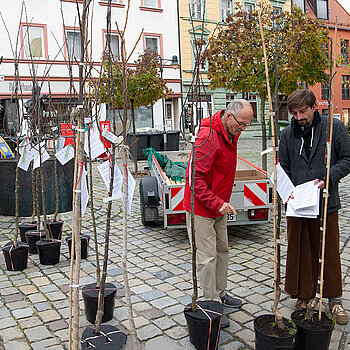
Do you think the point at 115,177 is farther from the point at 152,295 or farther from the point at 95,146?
the point at 152,295

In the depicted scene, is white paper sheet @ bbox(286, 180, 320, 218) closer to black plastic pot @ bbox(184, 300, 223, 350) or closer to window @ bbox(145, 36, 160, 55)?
black plastic pot @ bbox(184, 300, 223, 350)

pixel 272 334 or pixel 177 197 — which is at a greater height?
pixel 177 197

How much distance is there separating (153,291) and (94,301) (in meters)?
0.95

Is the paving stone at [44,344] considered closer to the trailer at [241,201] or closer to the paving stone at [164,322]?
the paving stone at [164,322]

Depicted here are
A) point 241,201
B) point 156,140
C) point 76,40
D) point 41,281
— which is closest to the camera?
point 41,281

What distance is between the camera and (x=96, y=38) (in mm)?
21781

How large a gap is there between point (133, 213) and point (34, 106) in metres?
2.90

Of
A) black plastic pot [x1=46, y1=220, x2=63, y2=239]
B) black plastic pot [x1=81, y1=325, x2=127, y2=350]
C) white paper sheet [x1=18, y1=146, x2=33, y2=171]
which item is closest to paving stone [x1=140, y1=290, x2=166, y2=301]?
black plastic pot [x1=81, y1=325, x2=127, y2=350]

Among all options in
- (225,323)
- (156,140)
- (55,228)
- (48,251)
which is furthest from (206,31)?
(225,323)

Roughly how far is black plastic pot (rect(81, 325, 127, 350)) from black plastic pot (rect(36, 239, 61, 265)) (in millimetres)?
2246

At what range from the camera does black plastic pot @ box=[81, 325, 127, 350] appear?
Answer: 2.70m

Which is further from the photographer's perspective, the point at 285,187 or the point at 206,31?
the point at 206,31

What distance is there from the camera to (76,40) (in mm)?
21828

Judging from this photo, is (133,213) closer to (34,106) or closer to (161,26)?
(34,106)
